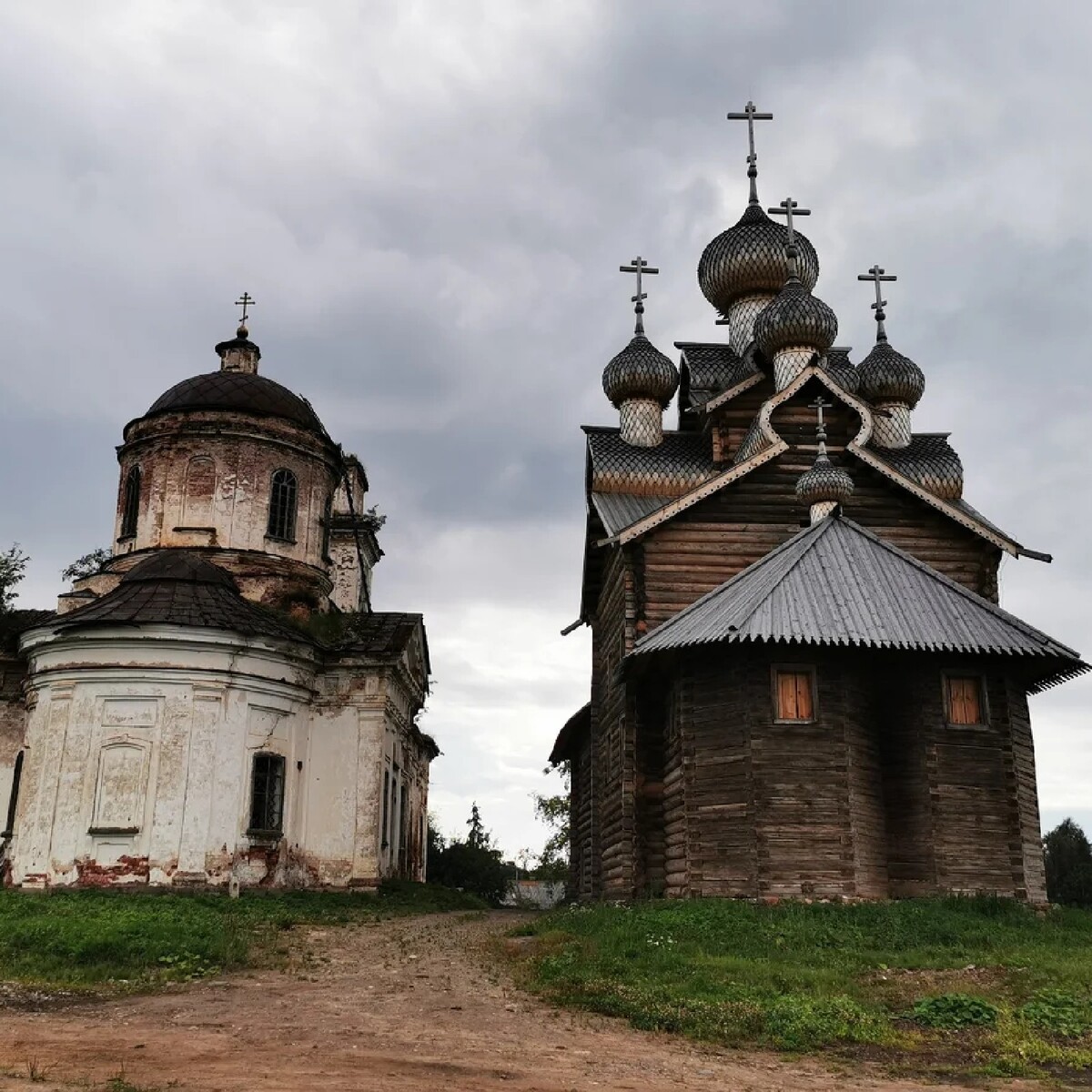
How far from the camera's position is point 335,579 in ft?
109

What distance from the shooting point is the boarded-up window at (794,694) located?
1478cm

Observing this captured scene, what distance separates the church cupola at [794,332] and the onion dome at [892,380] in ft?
7.18

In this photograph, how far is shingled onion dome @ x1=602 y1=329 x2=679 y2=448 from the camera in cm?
2227

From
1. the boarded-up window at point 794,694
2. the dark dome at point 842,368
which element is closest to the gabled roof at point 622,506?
the boarded-up window at point 794,694

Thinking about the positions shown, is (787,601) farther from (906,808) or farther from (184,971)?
(184,971)

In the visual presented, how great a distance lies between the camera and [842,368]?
23.8 m

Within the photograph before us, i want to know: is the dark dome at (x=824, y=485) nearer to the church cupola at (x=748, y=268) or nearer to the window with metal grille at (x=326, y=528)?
the church cupola at (x=748, y=268)

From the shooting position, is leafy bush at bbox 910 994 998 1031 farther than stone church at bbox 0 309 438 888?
No

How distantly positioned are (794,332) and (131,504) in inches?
583

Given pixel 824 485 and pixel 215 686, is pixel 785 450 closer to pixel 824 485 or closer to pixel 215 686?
pixel 824 485

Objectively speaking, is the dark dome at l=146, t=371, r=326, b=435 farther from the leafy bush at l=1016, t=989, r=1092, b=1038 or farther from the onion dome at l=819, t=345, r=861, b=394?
the leafy bush at l=1016, t=989, r=1092, b=1038

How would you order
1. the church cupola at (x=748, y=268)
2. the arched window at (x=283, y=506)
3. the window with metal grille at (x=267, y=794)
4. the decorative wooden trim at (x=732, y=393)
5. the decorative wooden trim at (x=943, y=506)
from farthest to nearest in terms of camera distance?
the arched window at (x=283, y=506), the church cupola at (x=748, y=268), the decorative wooden trim at (x=732, y=393), the window with metal grille at (x=267, y=794), the decorative wooden trim at (x=943, y=506)

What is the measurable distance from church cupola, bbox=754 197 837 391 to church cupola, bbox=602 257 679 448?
100 inches

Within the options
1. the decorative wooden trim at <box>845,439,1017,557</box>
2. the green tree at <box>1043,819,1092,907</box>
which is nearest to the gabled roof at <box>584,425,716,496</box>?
the decorative wooden trim at <box>845,439,1017,557</box>
